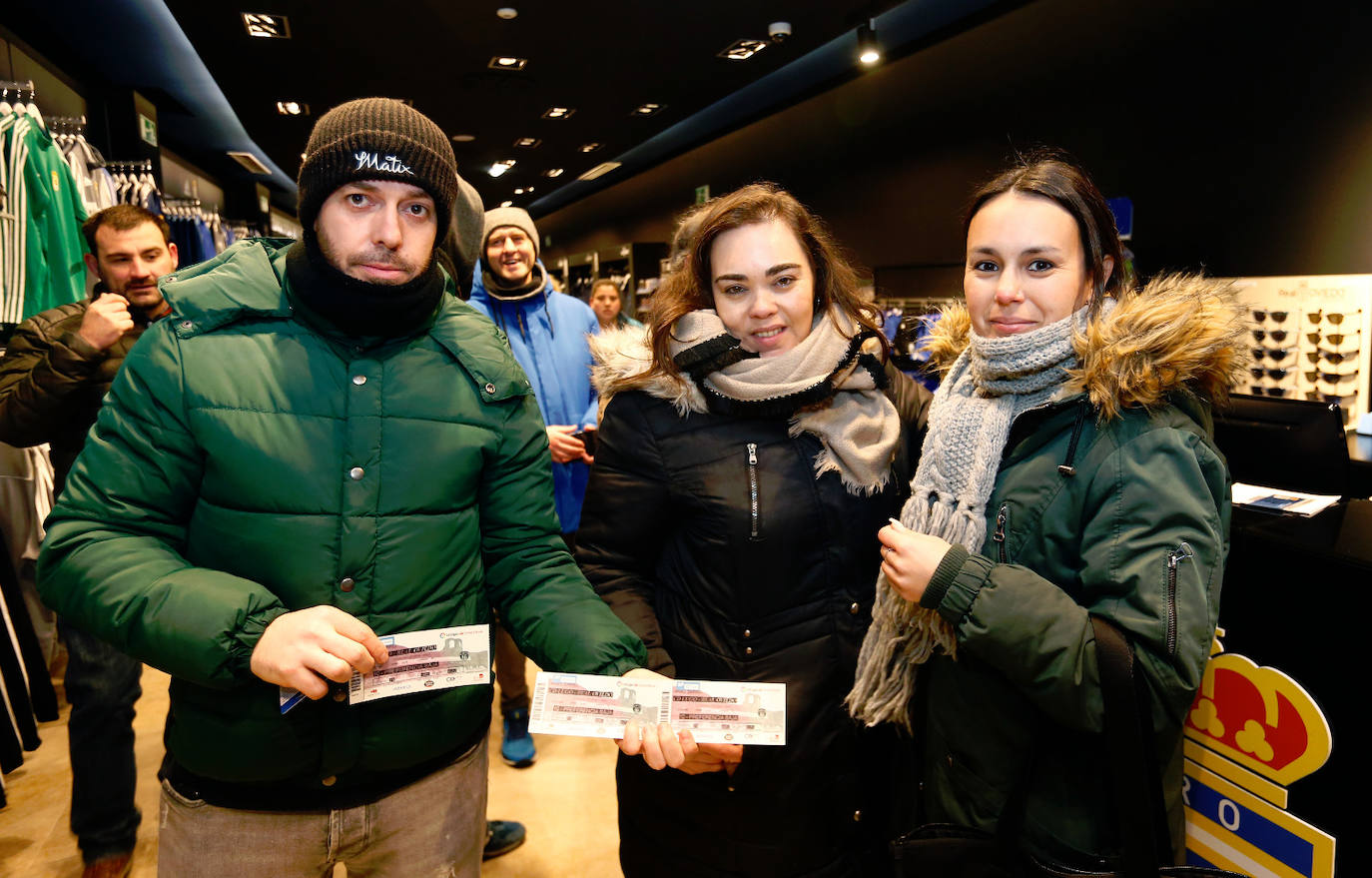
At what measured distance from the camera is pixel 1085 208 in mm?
1335

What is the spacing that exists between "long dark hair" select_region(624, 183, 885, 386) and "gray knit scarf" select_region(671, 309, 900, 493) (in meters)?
0.05

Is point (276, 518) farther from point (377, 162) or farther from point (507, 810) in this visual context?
point (507, 810)

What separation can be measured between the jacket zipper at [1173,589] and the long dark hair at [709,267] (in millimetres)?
729

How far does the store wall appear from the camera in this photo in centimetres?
346

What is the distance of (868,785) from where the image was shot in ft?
4.83

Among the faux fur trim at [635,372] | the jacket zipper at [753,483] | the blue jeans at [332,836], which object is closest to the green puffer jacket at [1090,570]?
the jacket zipper at [753,483]

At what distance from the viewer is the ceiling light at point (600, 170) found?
11.1 m

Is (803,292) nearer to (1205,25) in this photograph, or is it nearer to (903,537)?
(903,537)

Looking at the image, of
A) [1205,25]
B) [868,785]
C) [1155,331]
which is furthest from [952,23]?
[868,785]

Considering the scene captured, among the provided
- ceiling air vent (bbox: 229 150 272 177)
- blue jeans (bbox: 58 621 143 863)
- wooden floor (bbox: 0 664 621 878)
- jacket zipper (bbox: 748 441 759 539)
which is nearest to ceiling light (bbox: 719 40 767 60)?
wooden floor (bbox: 0 664 621 878)

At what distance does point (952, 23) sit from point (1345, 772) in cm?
537

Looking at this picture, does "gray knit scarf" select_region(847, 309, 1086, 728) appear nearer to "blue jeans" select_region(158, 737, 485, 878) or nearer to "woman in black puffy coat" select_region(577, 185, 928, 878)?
"woman in black puffy coat" select_region(577, 185, 928, 878)

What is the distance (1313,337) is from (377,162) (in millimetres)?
4186

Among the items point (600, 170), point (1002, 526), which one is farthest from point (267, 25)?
point (600, 170)
